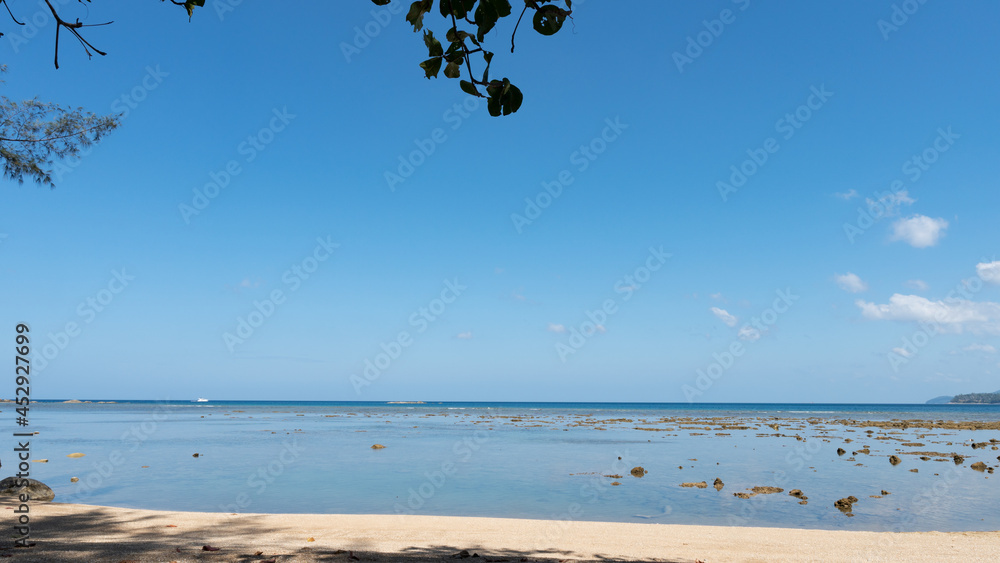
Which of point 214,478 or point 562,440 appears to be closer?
point 214,478

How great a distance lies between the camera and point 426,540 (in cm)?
998

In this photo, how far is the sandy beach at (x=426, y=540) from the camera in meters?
7.62

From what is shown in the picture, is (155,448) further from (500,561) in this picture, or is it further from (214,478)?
(500,561)

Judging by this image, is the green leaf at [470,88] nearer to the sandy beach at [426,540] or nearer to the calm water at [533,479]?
the sandy beach at [426,540]

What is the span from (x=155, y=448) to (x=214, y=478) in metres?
12.3

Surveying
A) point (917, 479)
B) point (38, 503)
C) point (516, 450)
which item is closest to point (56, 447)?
point (38, 503)

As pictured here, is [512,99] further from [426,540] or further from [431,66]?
[426,540]

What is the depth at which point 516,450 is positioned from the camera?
97.7 feet

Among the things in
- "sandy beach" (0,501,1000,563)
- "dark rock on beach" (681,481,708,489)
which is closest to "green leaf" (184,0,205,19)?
"sandy beach" (0,501,1000,563)

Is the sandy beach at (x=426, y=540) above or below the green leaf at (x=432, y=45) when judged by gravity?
below

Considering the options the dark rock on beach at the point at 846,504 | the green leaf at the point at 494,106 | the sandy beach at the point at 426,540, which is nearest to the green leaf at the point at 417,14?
the green leaf at the point at 494,106
